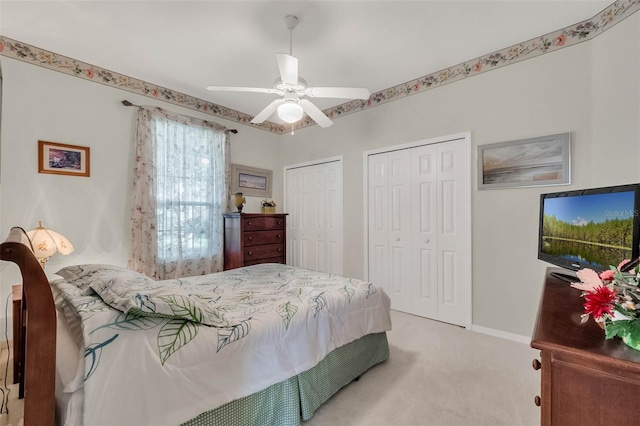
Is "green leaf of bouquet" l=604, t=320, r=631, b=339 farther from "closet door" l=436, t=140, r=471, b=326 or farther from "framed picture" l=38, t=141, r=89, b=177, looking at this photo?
"framed picture" l=38, t=141, r=89, b=177

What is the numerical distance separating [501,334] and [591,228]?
5.36ft

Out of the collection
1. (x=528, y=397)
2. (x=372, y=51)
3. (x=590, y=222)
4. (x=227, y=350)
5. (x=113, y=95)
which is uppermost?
(x=372, y=51)

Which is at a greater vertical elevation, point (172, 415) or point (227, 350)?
point (227, 350)

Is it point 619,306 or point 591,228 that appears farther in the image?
point 591,228

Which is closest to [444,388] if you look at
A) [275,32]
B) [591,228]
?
[591,228]

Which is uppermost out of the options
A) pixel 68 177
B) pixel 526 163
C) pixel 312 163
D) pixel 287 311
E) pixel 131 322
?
A: pixel 312 163

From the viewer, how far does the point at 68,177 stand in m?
2.74

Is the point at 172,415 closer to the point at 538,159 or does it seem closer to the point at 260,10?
the point at 260,10

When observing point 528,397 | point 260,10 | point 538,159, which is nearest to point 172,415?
point 528,397

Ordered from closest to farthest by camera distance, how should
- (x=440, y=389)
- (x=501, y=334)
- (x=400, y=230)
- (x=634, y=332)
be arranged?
1. (x=634, y=332)
2. (x=440, y=389)
3. (x=501, y=334)
4. (x=400, y=230)

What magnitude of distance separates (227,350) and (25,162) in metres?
2.81

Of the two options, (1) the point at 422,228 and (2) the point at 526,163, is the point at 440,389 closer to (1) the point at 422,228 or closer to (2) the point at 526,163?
(1) the point at 422,228

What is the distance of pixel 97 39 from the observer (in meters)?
2.45

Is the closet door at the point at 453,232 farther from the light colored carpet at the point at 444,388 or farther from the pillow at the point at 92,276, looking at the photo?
the pillow at the point at 92,276
